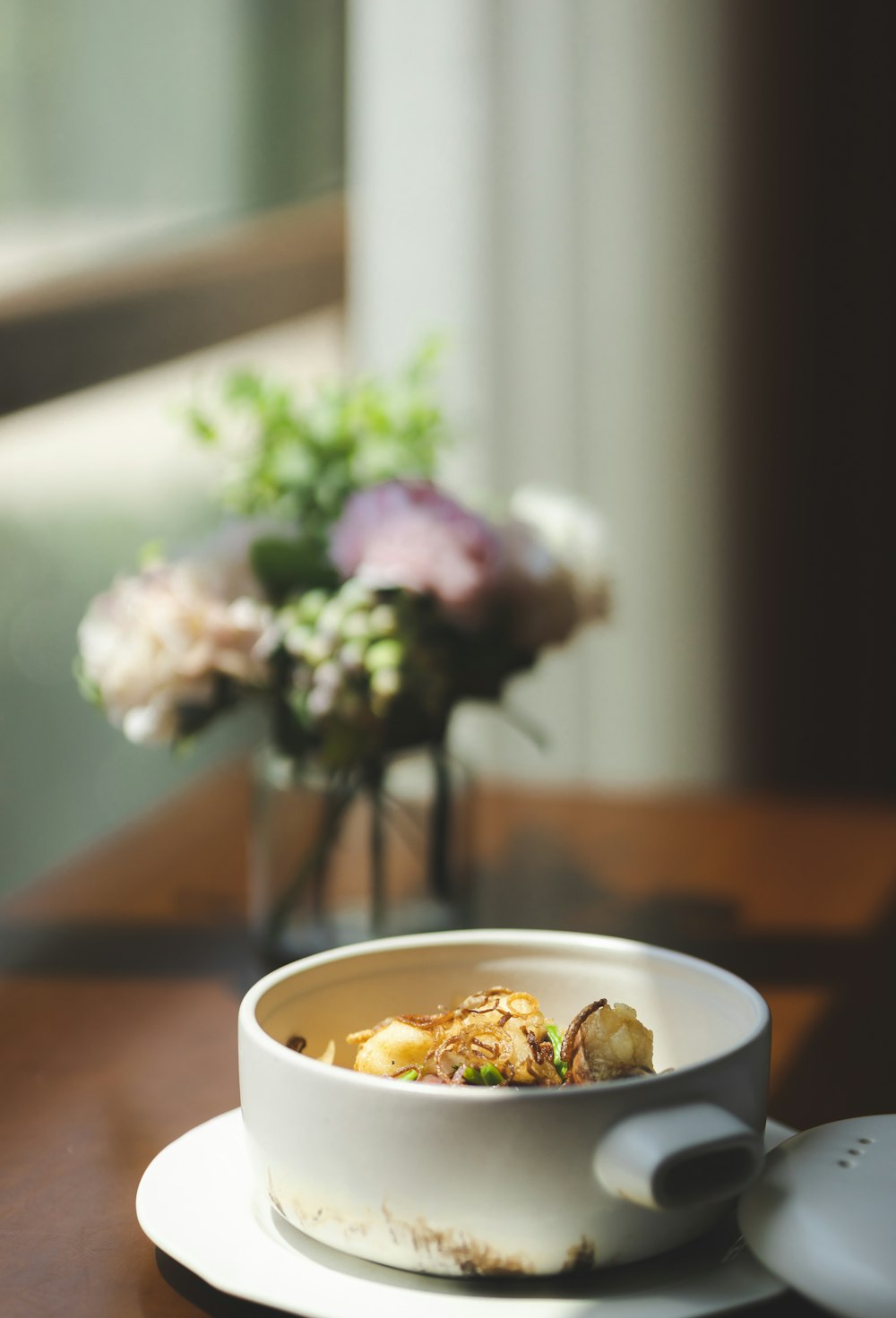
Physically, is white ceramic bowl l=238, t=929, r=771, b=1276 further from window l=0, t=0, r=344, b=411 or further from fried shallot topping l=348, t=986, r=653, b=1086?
window l=0, t=0, r=344, b=411

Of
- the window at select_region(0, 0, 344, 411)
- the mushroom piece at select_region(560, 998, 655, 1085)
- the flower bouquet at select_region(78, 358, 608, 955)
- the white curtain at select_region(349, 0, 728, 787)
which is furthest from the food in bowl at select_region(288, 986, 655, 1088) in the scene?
the white curtain at select_region(349, 0, 728, 787)

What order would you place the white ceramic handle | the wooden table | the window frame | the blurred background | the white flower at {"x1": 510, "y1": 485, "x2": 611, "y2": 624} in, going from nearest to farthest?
1. the white ceramic handle
2. the wooden table
3. the white flower at {"x1": 510, "y1": 485, "x2": 611, "y2": 624}
4. the window frame
5. the blurred background

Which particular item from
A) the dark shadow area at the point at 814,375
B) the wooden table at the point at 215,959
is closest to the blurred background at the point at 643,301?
the dark shadow area at the point at 814,375

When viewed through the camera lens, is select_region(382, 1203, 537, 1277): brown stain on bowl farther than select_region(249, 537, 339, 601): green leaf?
No

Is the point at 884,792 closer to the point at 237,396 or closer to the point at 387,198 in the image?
the point at 387,198

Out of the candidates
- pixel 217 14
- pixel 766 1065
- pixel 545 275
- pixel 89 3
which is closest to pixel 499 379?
pixel 545 275
